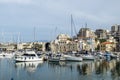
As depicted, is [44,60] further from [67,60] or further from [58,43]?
[58,43]

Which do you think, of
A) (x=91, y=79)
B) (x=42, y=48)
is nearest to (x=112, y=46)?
Result: (x=42, y=48)

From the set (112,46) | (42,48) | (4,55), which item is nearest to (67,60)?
(4,55)

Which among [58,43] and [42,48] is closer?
[58,43]

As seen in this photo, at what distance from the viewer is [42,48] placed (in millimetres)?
183375

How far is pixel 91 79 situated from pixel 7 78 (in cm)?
1095

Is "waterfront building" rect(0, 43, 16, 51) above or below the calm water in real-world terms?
above

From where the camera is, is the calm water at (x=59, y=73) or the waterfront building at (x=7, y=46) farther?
the waterfront building at (x=7, y=46)

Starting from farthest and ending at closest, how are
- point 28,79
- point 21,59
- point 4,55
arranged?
1. point 4,55
2. point 21,59
3. point 28,79

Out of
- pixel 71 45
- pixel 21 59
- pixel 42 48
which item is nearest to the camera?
pixel 21 59

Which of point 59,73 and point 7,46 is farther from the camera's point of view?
point 7,46

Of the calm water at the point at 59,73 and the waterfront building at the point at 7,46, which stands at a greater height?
the waterfront building at the point at 7,46

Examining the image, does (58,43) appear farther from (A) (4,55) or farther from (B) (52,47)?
(A) (4,55)

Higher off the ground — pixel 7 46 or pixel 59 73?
pixel 7 46

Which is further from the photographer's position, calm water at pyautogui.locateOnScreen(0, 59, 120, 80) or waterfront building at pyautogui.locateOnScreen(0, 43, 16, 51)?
waterfront building at pyautogui.locateOnScreen(0, 43, 16, 51)
